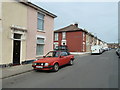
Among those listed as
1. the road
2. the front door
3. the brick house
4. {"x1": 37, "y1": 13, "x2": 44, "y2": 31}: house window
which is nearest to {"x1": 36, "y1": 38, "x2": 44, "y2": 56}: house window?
{"x1": 37, "y1": 13, "x2": 44, "y2": 31}: house window

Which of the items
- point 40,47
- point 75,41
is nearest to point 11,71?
point 40,47

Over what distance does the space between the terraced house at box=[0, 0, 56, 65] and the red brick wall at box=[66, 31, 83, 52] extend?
16.7 metres

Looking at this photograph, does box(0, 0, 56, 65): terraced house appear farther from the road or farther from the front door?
the road

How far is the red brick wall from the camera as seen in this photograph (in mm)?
29780

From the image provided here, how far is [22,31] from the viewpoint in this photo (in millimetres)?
10719

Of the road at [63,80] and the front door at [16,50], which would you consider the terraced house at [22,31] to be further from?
the road at [63,80]

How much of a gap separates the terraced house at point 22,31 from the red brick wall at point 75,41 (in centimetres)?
1666

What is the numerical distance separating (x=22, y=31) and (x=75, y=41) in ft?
69.7

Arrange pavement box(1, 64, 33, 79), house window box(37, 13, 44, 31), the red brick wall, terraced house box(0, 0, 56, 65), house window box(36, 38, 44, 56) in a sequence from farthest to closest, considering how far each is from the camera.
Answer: the red brick wall, house window box(37, 13, 44, 31), house window box(36, 38, 44, 56), terraced house box(0, 0, 56, 65), pavement box(1, 64, 33, 79)

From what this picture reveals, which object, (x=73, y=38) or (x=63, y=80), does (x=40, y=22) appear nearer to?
(x=63, y=80)

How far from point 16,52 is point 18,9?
4.06 m

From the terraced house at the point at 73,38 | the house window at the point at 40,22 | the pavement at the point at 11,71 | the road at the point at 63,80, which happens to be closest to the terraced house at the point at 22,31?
the house window at the point at 40,22

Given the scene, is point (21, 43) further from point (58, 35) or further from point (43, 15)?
point (58, 35)

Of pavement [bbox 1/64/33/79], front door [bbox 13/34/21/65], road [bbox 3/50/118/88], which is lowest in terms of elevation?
road [bbox 3/50/118/88]
